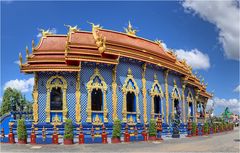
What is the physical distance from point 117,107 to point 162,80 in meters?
4.99

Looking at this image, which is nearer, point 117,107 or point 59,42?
point 117,107

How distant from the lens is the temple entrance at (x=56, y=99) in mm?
17641

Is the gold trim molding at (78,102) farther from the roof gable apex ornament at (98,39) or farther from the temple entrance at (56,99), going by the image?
the roof gable apex ornament at (98,39)

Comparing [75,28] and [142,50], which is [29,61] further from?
[142,50]

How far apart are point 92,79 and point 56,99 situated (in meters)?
2.39

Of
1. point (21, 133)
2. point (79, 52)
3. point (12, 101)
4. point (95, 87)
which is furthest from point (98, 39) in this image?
point (12, 101)

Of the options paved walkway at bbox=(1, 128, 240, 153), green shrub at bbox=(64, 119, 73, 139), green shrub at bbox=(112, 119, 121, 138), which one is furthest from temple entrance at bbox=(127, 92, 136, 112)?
green shrub at bbox=(64, 119, 73, 139)

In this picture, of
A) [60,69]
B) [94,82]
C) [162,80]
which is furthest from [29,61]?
[162,80]

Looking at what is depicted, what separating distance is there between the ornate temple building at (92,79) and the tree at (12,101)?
2532cm

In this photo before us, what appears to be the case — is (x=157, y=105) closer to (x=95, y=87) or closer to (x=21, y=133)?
(x=95, y=87)

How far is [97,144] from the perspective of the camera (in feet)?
48.0

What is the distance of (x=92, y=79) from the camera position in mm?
17797

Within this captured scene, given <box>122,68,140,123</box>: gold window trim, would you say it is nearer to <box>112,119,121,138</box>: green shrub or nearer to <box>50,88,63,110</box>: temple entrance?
<box>112,119,121,138</box>: green shrub

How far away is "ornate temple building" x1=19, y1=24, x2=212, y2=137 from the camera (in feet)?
56.5
